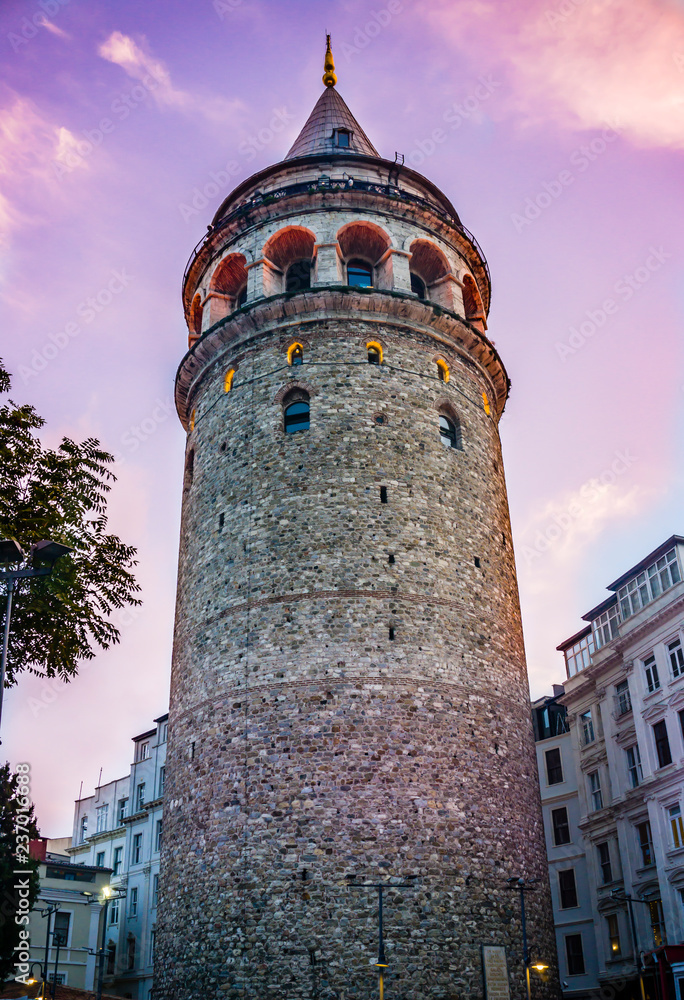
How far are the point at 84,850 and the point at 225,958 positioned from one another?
3193 cm

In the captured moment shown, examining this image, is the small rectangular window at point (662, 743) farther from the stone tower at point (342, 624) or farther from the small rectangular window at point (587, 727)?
the stone tower at point (342, 624)

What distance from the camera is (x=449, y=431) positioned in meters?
26.1

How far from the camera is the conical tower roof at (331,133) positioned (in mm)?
31261

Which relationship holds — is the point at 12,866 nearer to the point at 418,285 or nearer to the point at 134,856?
the point at 418,285

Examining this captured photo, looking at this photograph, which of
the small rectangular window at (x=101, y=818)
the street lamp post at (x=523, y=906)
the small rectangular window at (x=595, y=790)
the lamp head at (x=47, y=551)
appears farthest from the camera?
the small rectangular window at (x=101, y=818)

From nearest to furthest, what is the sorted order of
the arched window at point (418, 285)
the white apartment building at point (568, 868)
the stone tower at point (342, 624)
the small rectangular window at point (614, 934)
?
the stone tower at point (342, 624) → the arched window at point (418, 285) → the small rectangular window at point (614, 934) → the white apartment building at point (568, 868)

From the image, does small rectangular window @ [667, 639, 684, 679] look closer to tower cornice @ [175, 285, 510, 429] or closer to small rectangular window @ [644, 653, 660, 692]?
small rectangular window @ [644, 653, 660, 692]

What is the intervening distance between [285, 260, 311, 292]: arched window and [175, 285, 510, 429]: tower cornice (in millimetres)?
2210

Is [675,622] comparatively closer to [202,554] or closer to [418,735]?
[418,735]

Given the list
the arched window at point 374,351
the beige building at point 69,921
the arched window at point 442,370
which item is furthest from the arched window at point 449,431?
the beige building at point 69,921

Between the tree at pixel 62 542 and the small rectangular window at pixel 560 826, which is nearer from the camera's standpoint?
the tree at pixel 62 542

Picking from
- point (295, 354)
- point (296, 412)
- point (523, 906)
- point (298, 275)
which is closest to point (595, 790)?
point (523, 906)

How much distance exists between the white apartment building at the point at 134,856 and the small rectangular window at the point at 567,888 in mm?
15553

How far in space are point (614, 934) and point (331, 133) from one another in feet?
91.8
